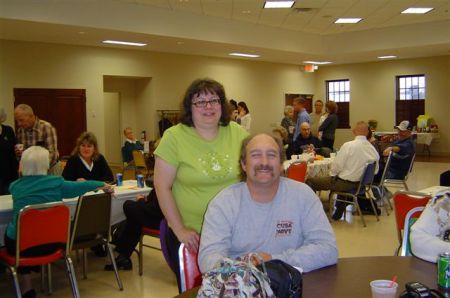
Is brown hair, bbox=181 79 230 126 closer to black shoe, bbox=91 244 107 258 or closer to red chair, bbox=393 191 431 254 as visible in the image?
red chair, bbox=393 191 431 254

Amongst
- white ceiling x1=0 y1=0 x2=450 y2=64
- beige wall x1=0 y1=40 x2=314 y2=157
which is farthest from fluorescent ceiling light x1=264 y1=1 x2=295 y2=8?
beige wall x1=0 y1=40 x2=314 y2=157

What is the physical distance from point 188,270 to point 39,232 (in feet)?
6.03

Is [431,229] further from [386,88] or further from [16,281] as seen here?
[386,88]

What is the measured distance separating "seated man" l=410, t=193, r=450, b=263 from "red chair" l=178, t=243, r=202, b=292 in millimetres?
927

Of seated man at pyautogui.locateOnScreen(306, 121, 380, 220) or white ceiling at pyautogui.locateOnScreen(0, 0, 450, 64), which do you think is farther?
white ceiling at pyautogui.locateOnScreen(0, 0, 450, 64)

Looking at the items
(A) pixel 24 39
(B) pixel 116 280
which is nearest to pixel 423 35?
(A) pixel 24 39

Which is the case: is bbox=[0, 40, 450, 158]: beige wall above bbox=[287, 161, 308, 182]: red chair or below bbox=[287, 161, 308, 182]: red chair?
above

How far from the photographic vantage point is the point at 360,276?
5.92ft

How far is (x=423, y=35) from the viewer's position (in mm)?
11984

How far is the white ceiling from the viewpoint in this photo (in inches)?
336

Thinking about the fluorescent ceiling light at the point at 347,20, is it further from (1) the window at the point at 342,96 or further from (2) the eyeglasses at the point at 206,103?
(2) the eyeglasses at the point at 206,103

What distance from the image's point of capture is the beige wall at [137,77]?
10312mm

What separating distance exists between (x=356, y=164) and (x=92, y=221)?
3.69 metres

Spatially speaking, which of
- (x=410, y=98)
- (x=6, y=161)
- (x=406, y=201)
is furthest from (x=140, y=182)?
→ (x=410, y=98)
